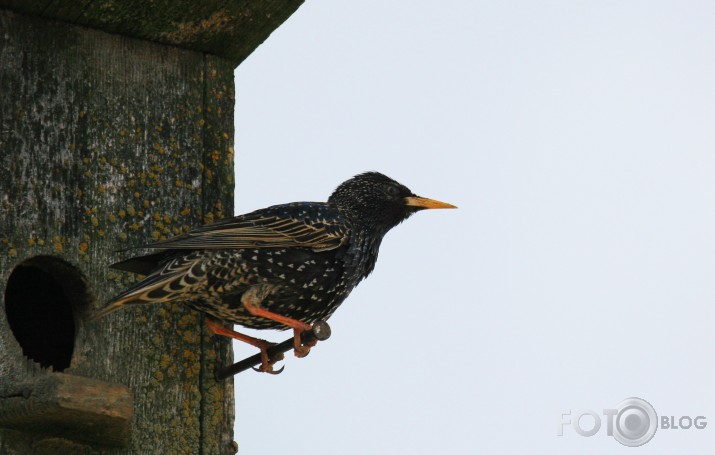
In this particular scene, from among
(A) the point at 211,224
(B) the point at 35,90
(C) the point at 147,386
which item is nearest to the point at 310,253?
(A) the point at 211,224

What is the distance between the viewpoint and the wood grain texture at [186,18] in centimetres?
507

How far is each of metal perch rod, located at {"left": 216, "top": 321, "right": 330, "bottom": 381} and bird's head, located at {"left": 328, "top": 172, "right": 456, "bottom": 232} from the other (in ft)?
2.43

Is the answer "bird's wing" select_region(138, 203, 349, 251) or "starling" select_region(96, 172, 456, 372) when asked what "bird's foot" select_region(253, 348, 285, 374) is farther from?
"bird's wing" select_region(138, 203, 349, 251)

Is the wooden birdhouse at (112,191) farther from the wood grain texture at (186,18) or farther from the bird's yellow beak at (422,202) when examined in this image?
the bird's yellow beak at (422,202)

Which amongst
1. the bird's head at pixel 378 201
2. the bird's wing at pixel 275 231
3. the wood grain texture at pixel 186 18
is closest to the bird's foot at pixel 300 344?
the bird's wing at pixel 275 231

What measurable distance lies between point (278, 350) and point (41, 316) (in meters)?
1.08

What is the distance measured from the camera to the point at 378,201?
560 centimetres

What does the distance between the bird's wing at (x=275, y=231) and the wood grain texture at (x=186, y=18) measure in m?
0.73

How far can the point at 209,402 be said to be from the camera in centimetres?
509

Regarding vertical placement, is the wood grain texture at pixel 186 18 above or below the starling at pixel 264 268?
above

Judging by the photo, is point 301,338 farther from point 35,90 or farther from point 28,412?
point 35,90

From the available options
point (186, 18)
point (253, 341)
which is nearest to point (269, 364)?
point (253, 341)

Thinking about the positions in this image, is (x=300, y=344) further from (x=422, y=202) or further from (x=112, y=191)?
(x=422, y=202)

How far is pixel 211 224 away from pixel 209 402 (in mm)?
675
